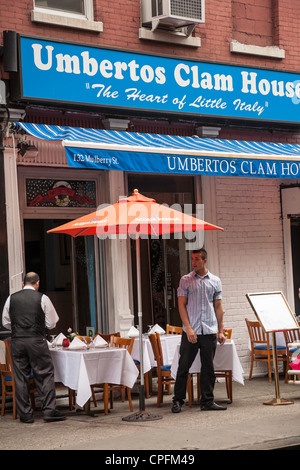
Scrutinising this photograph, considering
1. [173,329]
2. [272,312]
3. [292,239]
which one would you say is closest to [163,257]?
[173,329]

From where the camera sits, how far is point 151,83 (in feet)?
42.5

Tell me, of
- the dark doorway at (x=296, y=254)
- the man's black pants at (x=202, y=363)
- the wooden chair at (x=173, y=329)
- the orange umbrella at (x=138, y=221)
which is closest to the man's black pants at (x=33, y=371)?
the orange umbrella at (x=138, y=221)

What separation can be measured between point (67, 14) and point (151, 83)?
1.57m

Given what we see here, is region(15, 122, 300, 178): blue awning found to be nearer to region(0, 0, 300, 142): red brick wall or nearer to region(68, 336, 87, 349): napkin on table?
region(0, 0, 300, 142): red brick wall

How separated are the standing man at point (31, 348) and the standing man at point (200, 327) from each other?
60.3 inches

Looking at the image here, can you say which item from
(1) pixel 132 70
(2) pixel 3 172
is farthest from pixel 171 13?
(2) pixel 3 172

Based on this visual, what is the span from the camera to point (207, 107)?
13641mm

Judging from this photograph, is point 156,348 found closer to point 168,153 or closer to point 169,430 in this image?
point 169,430

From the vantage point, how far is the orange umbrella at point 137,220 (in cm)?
994

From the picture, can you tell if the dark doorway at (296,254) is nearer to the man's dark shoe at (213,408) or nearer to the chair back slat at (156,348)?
the chair back slat at (156,348)

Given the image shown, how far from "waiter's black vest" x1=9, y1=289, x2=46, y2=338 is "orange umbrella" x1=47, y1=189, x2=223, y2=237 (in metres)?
0.90

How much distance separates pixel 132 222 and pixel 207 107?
172 inches

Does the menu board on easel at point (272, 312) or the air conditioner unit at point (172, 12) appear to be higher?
the air conditioner unit at point (172, 12)

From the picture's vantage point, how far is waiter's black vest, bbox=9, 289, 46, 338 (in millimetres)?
10289
